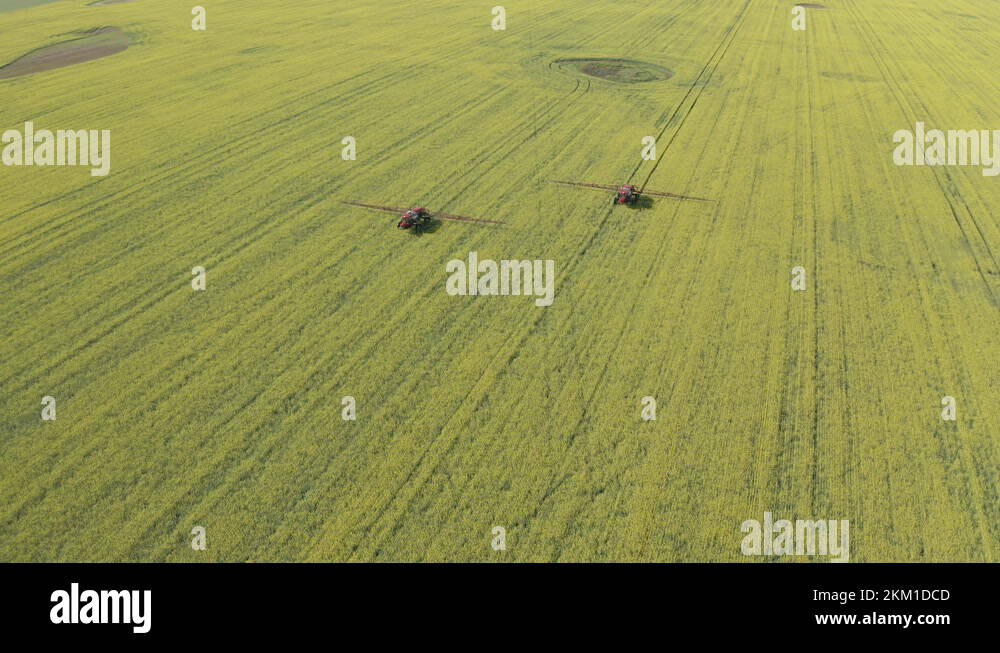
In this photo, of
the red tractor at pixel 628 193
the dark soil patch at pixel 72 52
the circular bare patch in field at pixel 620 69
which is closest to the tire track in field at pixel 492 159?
the circular bare patch in field at pixel 620 69

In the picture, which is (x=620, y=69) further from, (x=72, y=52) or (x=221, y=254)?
(x=72, y=52)

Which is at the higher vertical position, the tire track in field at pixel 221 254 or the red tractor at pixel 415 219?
the red tractor at pixel 415 219

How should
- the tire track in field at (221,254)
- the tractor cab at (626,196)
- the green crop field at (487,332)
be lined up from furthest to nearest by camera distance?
the tractor cab at (626,196) → the tire track in field at (221,254) → the green crop field at (487,332)

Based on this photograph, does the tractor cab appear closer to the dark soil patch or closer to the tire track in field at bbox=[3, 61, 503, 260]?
the tire track in field at bbox=[3, 61, 503, 260]

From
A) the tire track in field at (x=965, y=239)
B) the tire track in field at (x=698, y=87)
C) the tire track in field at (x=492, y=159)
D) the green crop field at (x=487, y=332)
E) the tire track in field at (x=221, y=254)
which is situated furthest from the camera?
the tire track in field at (x=698, y=87)

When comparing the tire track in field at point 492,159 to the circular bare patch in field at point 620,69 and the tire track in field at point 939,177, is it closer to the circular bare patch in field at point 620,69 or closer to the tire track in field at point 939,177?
the circular bare patch in field at point 620,69

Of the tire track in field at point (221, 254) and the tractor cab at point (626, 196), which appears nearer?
the tire track in field at point (221, 254)
